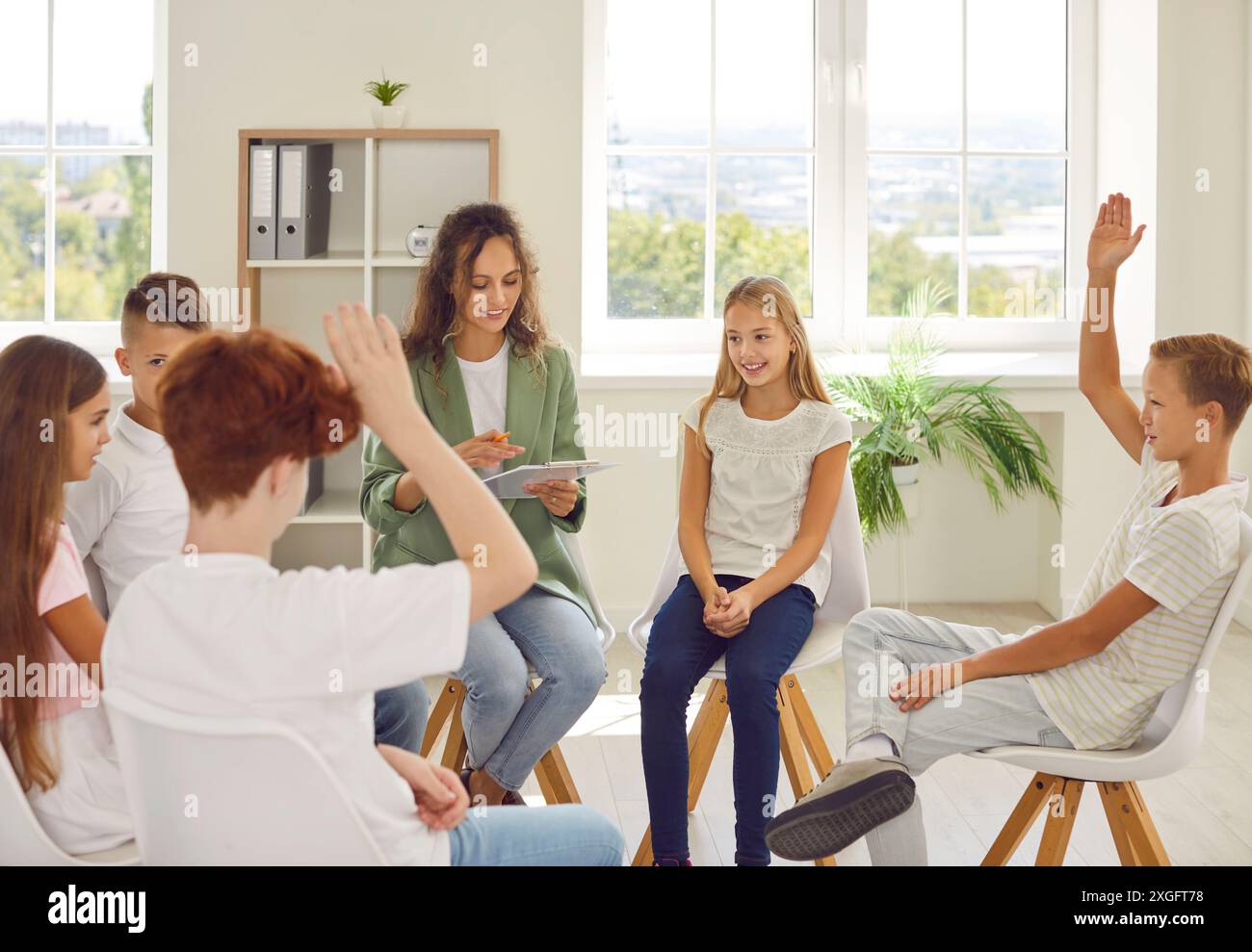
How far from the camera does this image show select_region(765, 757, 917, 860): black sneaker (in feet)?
6.38

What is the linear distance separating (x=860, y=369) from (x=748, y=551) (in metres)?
1.90

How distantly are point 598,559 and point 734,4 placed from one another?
2.01 metres

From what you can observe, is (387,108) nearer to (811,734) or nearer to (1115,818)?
(811,734)

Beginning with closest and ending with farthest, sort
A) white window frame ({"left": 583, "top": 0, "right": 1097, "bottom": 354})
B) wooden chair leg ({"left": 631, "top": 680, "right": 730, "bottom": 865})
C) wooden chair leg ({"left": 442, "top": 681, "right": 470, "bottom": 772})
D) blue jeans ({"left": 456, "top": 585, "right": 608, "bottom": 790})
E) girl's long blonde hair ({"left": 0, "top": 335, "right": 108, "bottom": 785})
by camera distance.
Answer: girl's long blonde hair ({"left": 0, "top": 335, "right": 108, "bottom": 785})
blue jeans ({"left": 456, "top": 585, "right": 608, "bottom": 790})
wooden chair leg ({"left": 631, "top": 680, "right": 730, "bottom": 865})
wooden chair leg ({"left": 442, "top": 681, "right": 470, "bottom": 772})
white window frame ({"left": 583, "top": 0, "right": 1097, "bottom": 354})

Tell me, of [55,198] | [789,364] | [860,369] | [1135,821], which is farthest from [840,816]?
[55,198]

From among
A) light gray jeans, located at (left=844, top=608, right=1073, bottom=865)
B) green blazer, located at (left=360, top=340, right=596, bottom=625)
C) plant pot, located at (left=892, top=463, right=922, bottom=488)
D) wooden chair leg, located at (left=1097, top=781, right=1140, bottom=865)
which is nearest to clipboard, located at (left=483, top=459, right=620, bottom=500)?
green blazer, located at (left=360, top=340, right=596, bottom=625)

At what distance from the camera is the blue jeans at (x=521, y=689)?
8.07 ft

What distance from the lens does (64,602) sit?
5.65 ft

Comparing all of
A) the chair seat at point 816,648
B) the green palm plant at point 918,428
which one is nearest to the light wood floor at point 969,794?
the chair seat at point 816,648

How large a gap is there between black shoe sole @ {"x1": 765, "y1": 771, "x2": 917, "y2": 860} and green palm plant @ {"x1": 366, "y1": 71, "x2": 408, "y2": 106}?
285cm

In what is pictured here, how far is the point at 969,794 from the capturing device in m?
3.07

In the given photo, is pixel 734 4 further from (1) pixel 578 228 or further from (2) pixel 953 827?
(2) pixel 953 827

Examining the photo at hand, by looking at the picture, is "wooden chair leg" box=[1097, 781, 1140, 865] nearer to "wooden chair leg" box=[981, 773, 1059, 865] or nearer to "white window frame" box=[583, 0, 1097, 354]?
"wooden chair leg" box=[981, 773, 1059, 865]

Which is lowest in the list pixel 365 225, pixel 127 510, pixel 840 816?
pixel 840 816
